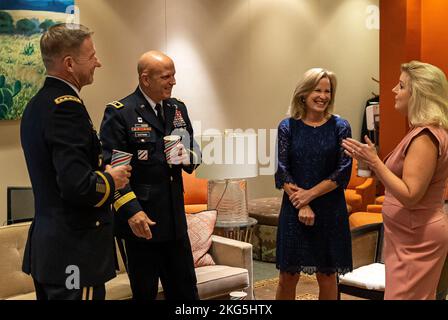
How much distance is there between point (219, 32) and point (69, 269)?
14.2 ft

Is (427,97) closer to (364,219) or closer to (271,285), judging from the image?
(271,285)

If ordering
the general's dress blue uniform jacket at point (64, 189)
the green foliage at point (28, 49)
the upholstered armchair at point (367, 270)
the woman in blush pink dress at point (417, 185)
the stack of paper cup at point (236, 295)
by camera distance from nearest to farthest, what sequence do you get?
the general's dress blue uniform jacket at point (64, 189) < the woman in blush pink dress at point (417, 185) < the upholstered armchair at point (367, 270) < the stack of paper cup at point (236, 295) < the green foliage at point (28, 49)

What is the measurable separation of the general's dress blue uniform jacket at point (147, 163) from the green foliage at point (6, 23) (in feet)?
6.87

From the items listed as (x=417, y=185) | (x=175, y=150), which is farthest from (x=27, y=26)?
(x=417, y=185)

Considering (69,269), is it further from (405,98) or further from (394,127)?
(394,127)

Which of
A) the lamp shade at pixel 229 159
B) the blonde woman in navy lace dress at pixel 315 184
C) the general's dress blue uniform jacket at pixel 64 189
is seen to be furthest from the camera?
A: the lamp shade at pixel 229 159

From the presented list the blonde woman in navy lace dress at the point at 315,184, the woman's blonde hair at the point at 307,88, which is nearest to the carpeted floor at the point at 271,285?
the blonde woman in navy lace dress at the point at 315,184

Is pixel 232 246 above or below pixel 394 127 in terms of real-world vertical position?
below

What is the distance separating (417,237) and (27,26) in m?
3.38

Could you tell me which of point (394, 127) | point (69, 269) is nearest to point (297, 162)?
point (69, 269)

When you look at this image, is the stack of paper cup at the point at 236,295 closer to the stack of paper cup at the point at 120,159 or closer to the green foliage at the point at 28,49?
the stack of paper cup at the point at 120,159

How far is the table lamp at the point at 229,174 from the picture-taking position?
4145 mm

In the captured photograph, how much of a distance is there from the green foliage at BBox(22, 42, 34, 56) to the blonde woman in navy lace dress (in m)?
2.40

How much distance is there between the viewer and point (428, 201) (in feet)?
7.35
